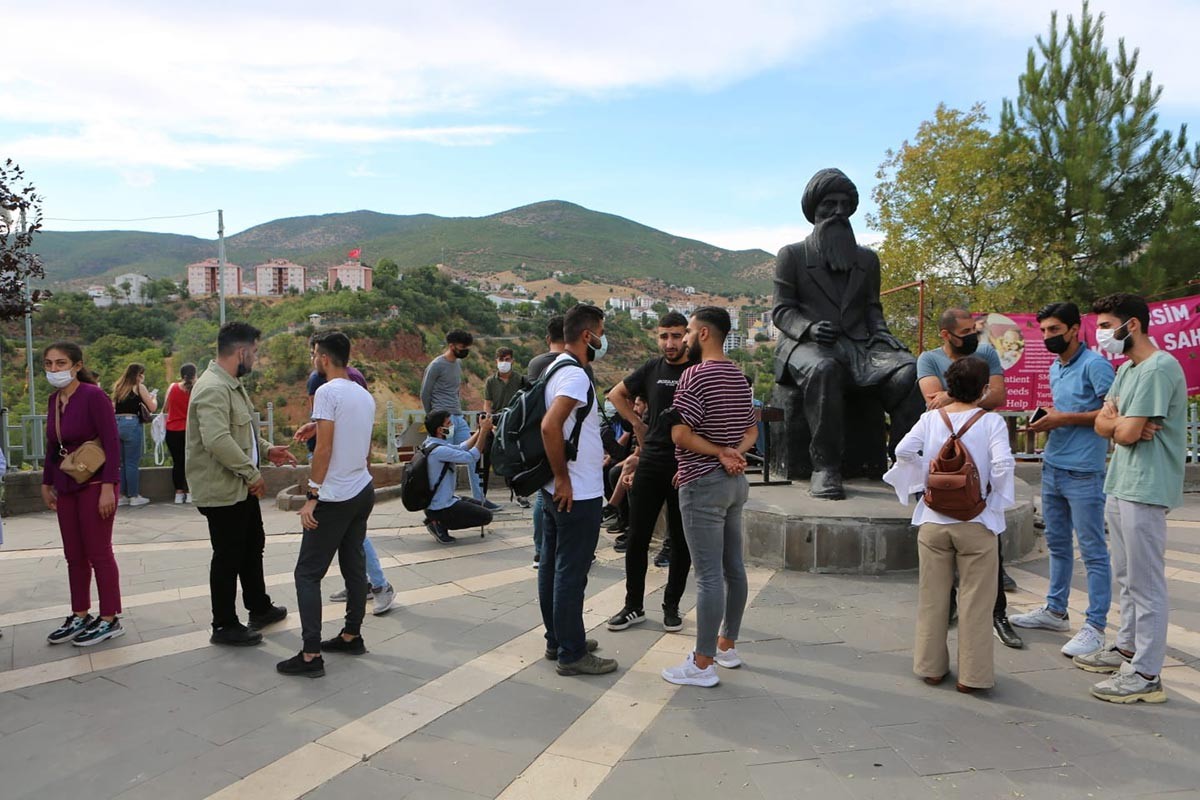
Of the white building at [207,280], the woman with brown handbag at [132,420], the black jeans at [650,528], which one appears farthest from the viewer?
the white building at [207,280]

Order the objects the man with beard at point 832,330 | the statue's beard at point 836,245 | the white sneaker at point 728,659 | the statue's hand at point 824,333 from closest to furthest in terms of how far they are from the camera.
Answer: the white sneaker at point 728,659 → the man with beard at point 832,330 → the statue's hand at point 824,333 → the statue's beard at point 836,245

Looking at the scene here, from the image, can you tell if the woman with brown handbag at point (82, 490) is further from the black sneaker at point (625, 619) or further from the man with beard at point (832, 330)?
the man with beard at point (832, 330)

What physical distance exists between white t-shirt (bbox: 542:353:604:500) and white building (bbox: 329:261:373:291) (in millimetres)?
59319

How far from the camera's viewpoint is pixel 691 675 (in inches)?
147

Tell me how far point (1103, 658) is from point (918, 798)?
1.81m

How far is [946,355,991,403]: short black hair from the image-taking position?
11.6ft

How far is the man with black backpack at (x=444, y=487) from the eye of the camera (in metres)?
6.75

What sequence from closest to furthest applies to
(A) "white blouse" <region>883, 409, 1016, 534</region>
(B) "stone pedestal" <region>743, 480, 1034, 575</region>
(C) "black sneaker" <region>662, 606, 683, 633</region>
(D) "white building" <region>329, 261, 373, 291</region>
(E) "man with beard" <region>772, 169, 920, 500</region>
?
1. (A) "white blouse" <region>883, 409, 1016, 534</region>
2. (C) "black sneaker" <region>662, 606, 683, 633</region>
3. (B) "stone pedestal" <region>743, 480, 1034, 575</region>
4. (E) "man with beard" <region>772, 169, 920, 500</region>
5. (D) "white building" <region>329, 261, 373, 291</region>

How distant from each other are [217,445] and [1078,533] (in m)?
4.76

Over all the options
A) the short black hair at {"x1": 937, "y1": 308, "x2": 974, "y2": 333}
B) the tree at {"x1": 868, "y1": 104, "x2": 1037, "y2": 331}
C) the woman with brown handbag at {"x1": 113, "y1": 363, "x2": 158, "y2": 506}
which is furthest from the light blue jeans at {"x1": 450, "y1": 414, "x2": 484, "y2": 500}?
the tree at {"x1": 868, "y1": 104, "x2": 1037, "y2": 331}

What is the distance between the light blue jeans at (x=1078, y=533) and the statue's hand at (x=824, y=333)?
2247 millimetres

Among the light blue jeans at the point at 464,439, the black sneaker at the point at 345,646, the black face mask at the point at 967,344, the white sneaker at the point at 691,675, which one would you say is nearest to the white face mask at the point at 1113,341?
the black face mask at the point at 967,344

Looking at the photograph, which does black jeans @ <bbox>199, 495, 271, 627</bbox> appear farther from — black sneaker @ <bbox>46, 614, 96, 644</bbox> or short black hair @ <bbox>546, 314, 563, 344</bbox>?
short black hair @ <bbox>546, 314, 563, 344</bbox>

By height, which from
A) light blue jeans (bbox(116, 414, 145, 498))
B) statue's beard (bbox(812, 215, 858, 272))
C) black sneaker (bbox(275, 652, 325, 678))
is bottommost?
black sneaker (bbox(275, 652, 325, 678))
